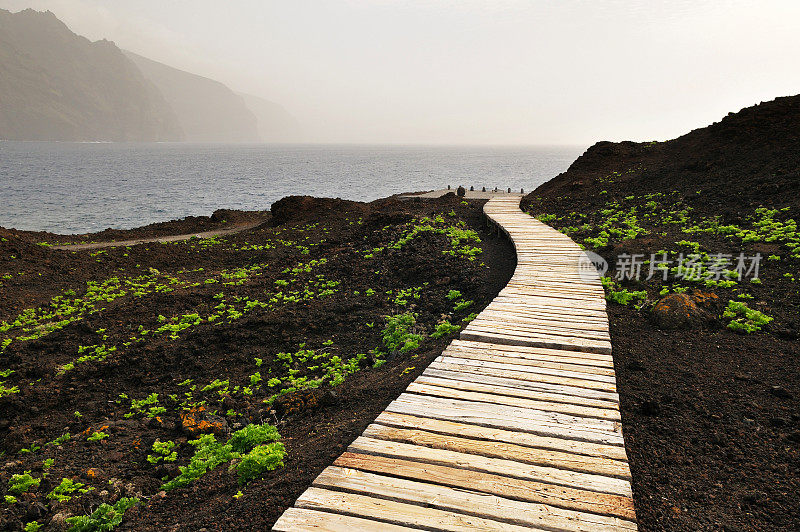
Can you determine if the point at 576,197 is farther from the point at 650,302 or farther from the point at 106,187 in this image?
the point at 106,187

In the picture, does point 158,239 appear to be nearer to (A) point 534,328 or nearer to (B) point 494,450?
(A) point 534,328

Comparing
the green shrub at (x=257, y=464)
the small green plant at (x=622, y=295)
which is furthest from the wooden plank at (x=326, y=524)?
the small green plant at (x=622, y=295)

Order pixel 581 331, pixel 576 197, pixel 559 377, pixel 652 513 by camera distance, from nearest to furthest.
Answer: pixel 652 513
pixel 559 377
pixel 581 331
pixel 576 197

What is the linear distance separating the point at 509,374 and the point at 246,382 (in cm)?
576

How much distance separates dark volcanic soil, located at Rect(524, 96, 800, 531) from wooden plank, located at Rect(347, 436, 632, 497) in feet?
2.07

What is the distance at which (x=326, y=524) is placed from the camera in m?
2.72

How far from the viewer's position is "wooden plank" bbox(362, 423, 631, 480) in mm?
3234

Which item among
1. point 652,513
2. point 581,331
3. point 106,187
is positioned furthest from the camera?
point 106,187

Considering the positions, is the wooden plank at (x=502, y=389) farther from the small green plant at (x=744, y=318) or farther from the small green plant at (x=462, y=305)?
the small green plant at (x=462, y=305)

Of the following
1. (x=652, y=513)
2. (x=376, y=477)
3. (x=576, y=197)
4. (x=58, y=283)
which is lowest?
(x=58, y=283)

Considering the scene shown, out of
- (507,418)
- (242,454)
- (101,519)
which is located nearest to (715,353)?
(507,418)

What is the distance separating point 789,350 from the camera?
20.0 ft

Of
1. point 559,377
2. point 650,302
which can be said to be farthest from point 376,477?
point 650,302

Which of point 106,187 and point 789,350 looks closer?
point 789,350
